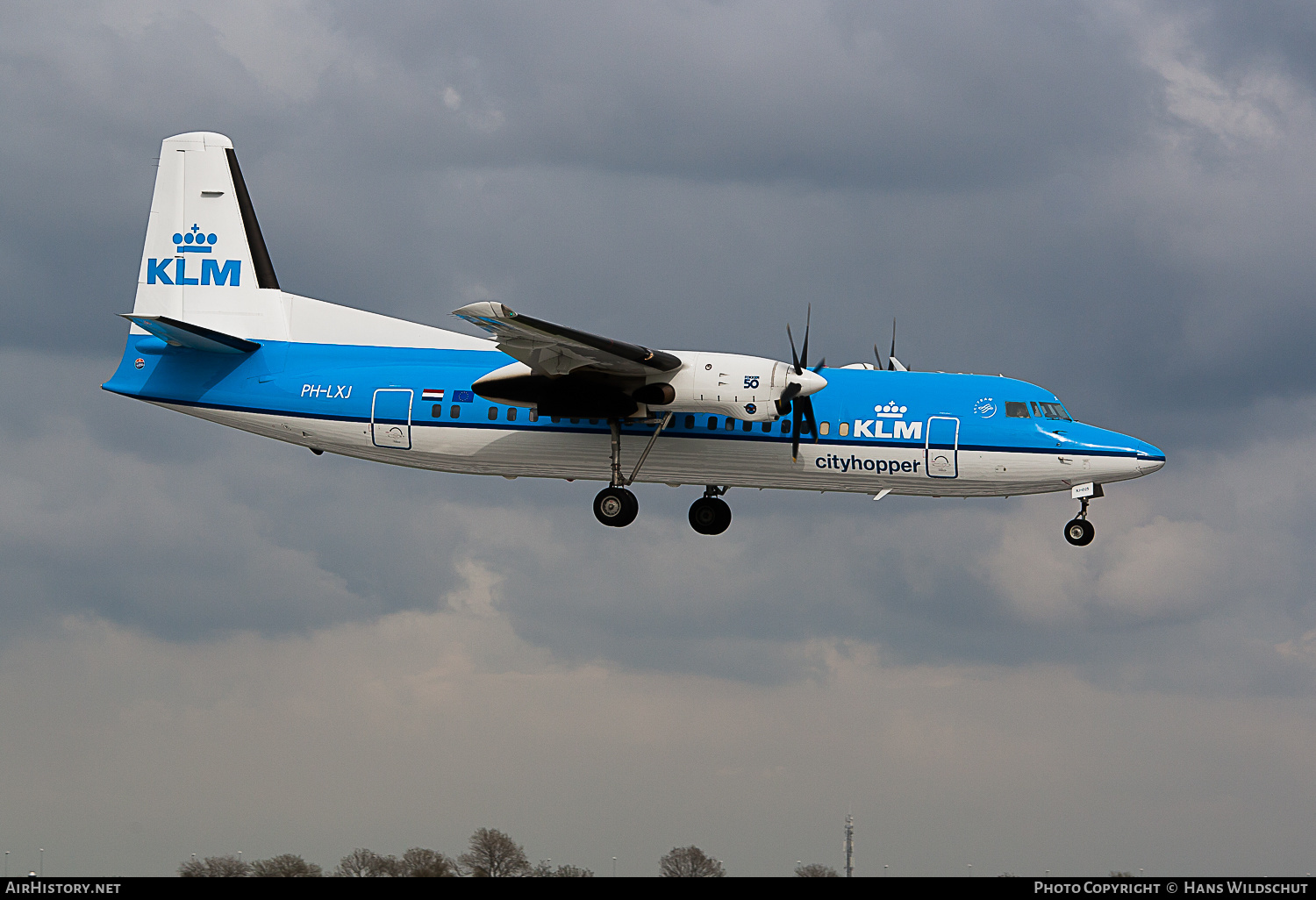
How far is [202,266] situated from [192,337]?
3343mm

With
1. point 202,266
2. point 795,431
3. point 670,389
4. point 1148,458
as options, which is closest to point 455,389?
point 670,389

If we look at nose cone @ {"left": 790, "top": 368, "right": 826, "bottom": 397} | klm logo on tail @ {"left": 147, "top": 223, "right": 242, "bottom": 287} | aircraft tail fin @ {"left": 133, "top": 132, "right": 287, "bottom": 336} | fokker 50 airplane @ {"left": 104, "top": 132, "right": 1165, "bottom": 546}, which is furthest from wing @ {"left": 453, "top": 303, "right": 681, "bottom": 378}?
klm logo on tail @ {"left": 147, "top": 223, "right": 242, "bottom": 287}

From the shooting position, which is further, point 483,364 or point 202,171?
point 202,171

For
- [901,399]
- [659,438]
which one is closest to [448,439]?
[659,438]

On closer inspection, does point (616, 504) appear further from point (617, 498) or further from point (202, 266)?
point (202, 266)

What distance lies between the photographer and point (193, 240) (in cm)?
3472

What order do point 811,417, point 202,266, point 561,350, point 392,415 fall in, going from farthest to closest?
point 202,266
point 392,415
point 811,417
point 561,350

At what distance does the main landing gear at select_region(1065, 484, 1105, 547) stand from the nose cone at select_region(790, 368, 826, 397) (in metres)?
5.80

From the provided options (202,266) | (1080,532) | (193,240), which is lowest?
(1080,532)

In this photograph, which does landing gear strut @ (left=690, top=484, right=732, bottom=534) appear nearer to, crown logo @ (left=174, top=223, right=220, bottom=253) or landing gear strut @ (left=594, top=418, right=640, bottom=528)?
landing gear strut @ (left=594, top=418, right=640, bottom=528)

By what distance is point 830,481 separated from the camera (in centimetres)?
3077

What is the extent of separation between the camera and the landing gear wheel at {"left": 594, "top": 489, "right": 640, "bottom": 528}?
30875 millimetres
